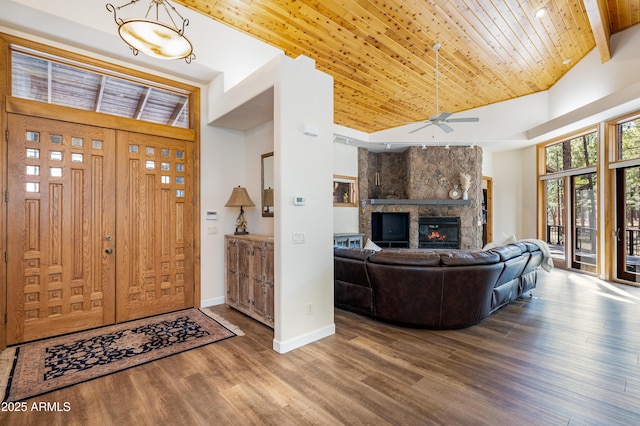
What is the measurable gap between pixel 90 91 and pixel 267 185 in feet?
7.64

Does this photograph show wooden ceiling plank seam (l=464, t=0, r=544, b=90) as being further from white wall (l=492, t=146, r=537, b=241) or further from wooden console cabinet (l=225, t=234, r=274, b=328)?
wooden console cabinet (l=225, t=234, r=274, b=328)

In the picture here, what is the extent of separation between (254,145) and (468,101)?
→ 522 cm

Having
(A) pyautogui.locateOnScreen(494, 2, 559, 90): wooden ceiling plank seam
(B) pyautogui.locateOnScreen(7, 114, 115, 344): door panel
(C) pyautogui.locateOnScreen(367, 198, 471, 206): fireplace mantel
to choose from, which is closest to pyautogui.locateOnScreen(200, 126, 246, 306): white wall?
(B) pyautogui.locateOnScreen(7, 114, 115, 344): door panel

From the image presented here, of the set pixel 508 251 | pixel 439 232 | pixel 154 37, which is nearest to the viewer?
pixel 154 37

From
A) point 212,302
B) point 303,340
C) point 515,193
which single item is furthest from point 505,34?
point 212,302

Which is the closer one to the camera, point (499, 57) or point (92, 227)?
point (92, 227)

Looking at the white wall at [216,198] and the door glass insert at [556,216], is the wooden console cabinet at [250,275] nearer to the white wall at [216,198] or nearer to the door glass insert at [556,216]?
the white wall at [216,198]

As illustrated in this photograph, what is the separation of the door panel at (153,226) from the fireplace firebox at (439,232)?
237 inches

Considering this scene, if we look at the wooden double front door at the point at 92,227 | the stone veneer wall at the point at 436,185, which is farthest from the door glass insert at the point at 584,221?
the wooden double front door at the point at 92,227

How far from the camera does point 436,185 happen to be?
8.00 m

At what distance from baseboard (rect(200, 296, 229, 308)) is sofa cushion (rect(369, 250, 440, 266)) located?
2378 millimetres

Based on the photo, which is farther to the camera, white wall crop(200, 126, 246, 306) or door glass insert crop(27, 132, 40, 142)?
white wall crop(200, 126, 246, 306)

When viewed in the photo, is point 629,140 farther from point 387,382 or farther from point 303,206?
point 387,382

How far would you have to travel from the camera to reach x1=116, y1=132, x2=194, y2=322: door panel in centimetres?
362
